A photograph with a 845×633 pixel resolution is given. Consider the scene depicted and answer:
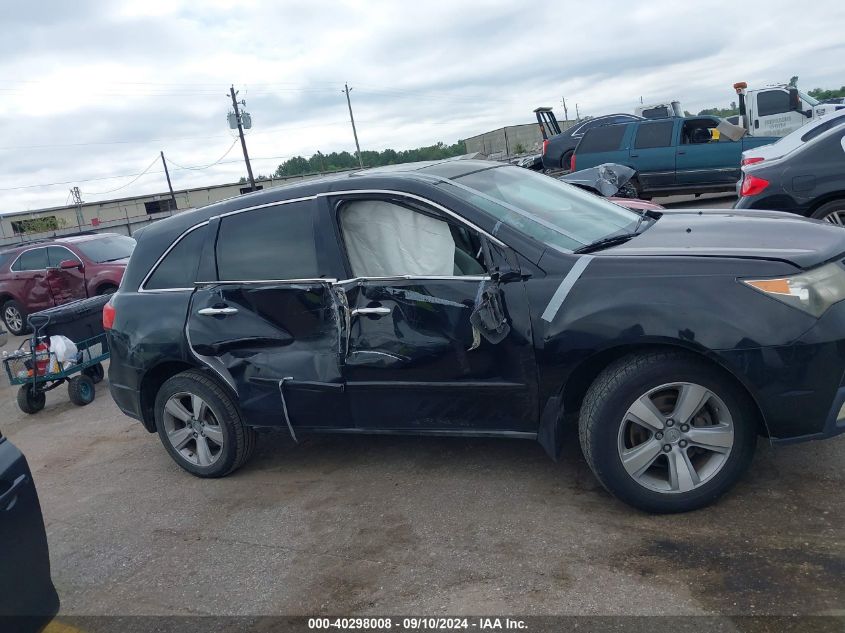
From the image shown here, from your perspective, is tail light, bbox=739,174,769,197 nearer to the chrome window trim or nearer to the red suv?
the chrome window trim

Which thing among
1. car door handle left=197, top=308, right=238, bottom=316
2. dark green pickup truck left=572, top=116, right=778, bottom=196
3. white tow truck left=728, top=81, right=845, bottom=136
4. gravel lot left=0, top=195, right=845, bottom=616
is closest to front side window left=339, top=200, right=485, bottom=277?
car door handle left=197, top=308, right=238, bottom=316

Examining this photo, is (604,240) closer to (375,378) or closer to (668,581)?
(375,378)

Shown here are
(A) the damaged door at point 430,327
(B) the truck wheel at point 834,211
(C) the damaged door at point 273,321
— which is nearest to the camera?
(A) the damaged door at point 430,327

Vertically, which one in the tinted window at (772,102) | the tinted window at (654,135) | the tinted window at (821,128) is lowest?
the tinted window at (821,128)

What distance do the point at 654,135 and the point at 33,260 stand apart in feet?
40.5

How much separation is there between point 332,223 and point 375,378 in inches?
37.4

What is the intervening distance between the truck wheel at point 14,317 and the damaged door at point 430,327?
12069 mm

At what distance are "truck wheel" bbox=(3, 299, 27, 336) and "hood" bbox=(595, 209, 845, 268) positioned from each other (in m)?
13.1

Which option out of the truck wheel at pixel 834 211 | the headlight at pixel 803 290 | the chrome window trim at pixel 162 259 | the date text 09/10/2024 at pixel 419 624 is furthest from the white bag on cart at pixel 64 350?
the truck wheel at pixel 834 211

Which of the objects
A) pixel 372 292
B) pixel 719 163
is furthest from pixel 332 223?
pixel 719 163

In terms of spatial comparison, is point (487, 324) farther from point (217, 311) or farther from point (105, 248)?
point (105, 248)

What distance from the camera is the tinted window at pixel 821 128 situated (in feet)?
25.5

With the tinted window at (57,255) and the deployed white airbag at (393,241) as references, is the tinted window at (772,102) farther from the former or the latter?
the deployed white airbag at (393,241)

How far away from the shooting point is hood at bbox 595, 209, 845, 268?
11.6 ft
